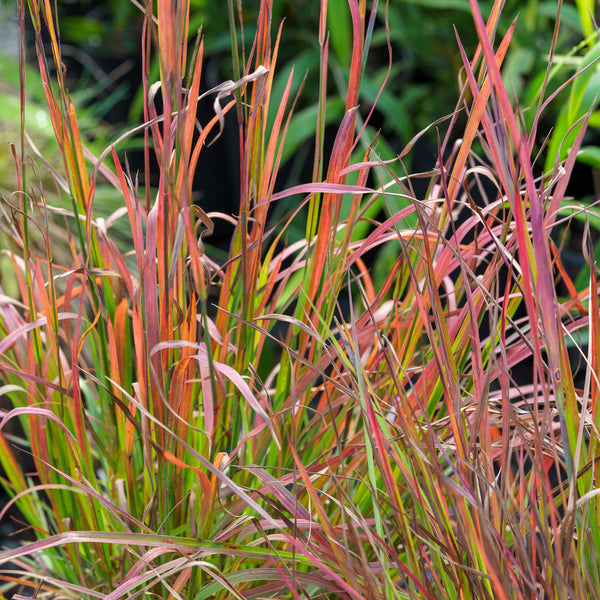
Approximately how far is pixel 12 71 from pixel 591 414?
0.90 metres

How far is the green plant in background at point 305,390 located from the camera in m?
0.17

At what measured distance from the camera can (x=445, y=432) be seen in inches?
10.0

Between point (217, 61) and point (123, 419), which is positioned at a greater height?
point (217, 61)

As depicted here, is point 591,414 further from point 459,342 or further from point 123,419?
point 123,419

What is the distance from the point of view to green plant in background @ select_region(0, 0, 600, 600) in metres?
0.17

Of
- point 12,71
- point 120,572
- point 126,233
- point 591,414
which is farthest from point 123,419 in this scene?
point 12,71

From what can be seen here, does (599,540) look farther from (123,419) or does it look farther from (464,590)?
(123,419)

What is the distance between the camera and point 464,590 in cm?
19

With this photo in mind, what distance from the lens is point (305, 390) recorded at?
25cm

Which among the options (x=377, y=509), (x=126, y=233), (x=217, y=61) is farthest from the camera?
(x=217, y=61)

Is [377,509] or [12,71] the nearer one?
[377,509]

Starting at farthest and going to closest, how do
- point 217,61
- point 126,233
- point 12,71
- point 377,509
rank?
1. point 217,61
2. point 12,71
3. point 126,233
4. point 377,509

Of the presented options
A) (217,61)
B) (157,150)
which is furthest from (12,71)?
(157,150)

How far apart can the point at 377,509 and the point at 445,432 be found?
89 mm
